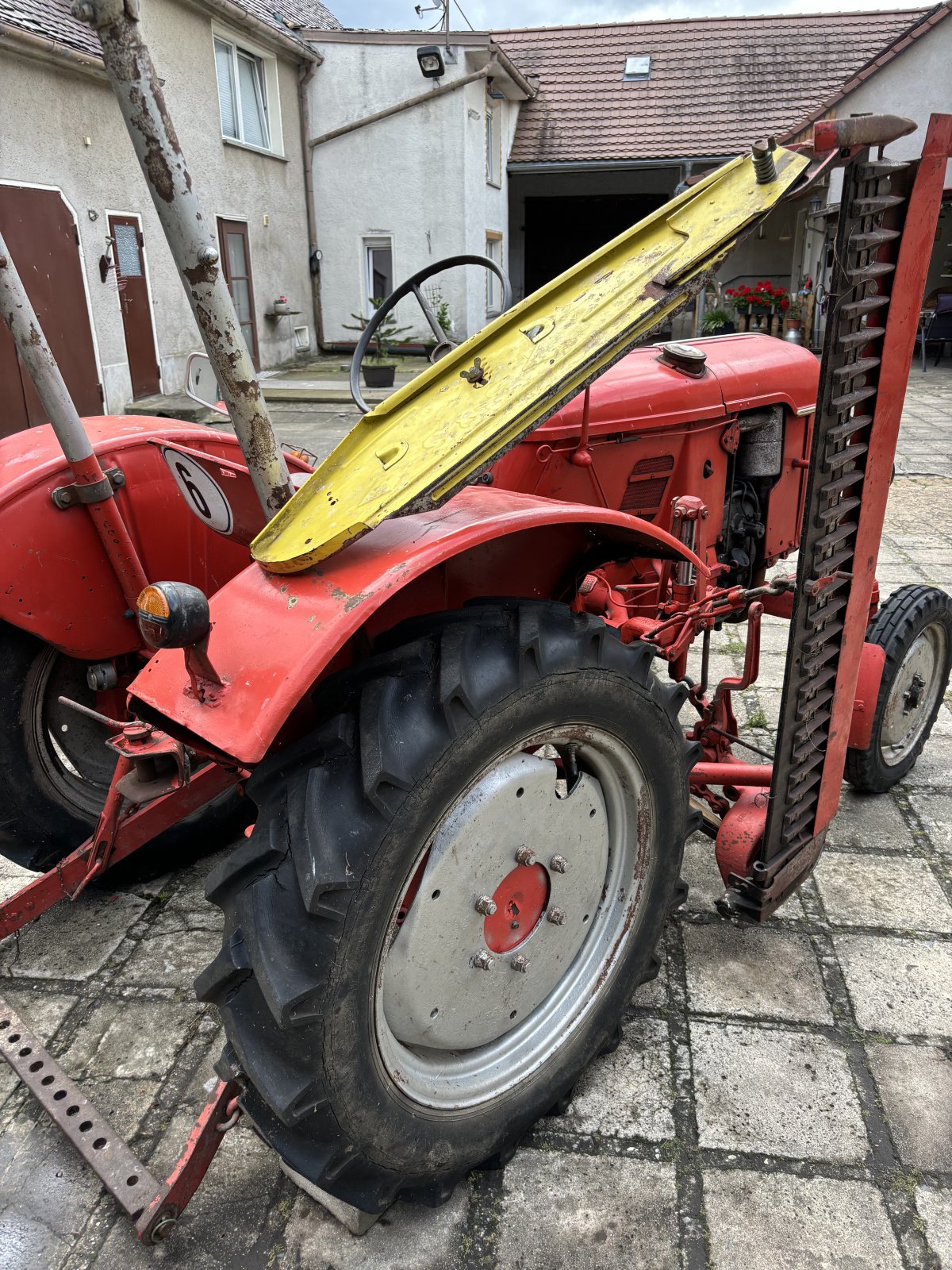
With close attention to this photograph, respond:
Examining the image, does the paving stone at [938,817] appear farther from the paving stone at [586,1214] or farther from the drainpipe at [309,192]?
the drainpipe at [309,192]

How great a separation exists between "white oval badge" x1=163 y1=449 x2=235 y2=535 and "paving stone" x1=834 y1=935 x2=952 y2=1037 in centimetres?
165

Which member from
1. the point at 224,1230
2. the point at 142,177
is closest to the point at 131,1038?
the point at 224,1230

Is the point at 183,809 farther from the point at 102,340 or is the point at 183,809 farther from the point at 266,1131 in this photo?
the point at 102,340

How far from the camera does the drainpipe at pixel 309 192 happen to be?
527 inches

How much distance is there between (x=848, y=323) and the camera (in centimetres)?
156

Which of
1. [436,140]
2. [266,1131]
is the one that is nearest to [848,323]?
[266,1131]

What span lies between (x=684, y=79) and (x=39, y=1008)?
18.7m

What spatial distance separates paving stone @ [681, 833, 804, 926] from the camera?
2.27 metres

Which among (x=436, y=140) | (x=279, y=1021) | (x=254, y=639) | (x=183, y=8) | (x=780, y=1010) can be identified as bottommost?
(x=780, y=1010)

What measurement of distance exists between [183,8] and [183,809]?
449 inches

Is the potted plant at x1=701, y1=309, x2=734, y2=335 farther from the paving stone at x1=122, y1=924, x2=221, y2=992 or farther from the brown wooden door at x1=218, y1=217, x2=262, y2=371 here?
the paving stone at x1=122, y1=924, x2=221, y2=992

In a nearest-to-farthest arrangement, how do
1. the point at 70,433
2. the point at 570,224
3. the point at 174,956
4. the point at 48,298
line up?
the point at 70,433 < the point at 174,956 < the point at 48,298 < the point at 570,224

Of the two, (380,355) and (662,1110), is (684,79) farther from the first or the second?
(662,1110)

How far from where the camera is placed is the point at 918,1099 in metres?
1.75
